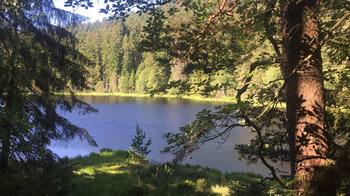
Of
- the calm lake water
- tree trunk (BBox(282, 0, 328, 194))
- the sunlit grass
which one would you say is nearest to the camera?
tree trunk (BBox(282, 0, 328, 194))

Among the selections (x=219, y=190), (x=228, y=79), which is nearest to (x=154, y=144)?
(x=219, y=190)

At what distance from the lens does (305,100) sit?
90.4 inches

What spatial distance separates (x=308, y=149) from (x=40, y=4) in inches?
255

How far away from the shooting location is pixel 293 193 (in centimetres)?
220

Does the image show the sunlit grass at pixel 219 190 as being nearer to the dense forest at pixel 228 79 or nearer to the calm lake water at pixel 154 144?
the dense forest at pixel 228 79

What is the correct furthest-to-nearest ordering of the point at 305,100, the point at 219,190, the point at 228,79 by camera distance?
the point at 219,190 < the point at 228,79 < the point at 305,100

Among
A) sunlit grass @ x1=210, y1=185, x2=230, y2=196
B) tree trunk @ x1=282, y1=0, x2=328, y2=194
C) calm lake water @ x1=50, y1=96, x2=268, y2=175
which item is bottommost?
calm lake water @ x1=50, y1=96, x2=268, y2=175

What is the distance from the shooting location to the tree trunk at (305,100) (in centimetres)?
222

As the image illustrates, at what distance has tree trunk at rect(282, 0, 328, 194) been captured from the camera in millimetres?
2221

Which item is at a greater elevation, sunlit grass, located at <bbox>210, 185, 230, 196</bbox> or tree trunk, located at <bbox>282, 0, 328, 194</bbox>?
tree trunk, located at <bbox>282, 0, 328, 194</bbox>

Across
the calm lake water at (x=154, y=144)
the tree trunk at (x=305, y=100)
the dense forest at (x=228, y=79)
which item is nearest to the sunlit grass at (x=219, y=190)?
the dense forest at (x=228, y=79)

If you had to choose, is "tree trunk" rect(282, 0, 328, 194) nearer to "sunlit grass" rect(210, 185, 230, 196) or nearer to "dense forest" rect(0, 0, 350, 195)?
"dense forest" rect(0, 0, 350, 195)

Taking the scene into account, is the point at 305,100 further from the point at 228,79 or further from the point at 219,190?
the point at 219,190

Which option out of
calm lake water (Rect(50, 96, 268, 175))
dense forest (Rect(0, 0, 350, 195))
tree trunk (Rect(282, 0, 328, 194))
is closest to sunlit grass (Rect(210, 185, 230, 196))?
dense forest (Rect(0, 0, 350, 195))
